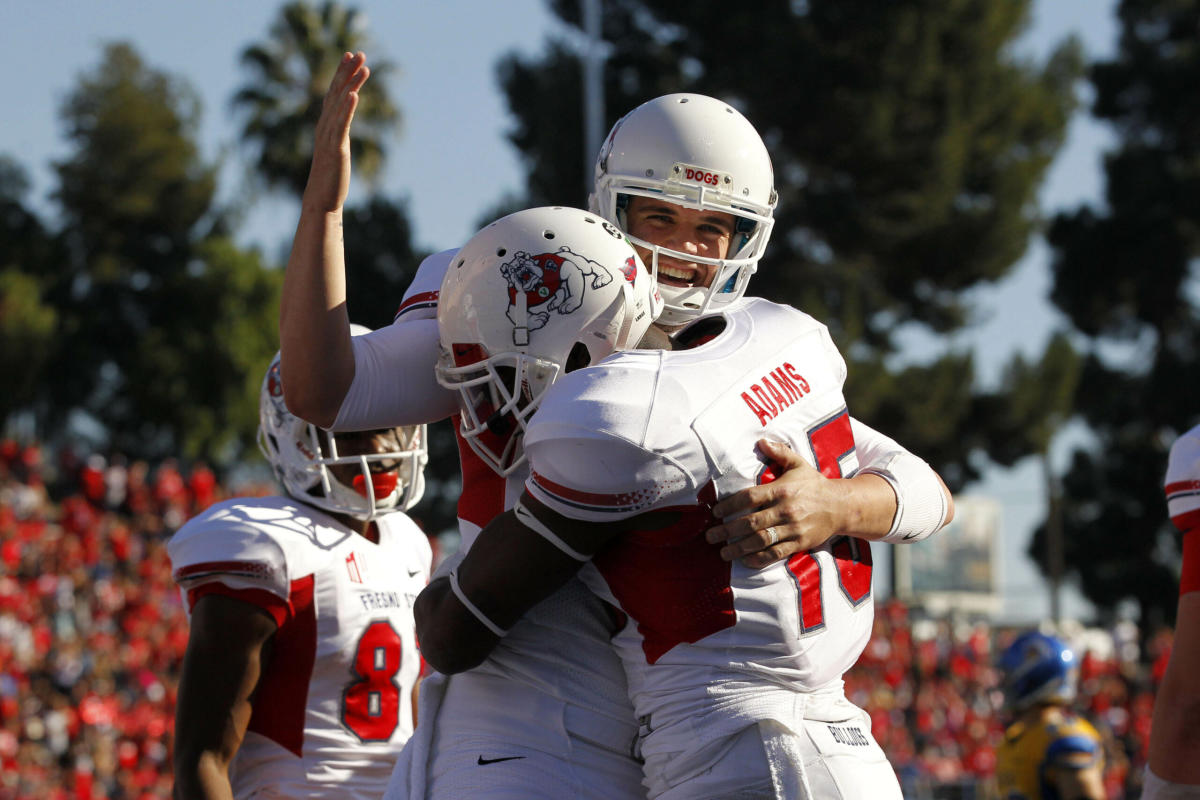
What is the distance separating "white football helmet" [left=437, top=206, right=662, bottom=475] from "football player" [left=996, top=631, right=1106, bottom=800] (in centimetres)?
383

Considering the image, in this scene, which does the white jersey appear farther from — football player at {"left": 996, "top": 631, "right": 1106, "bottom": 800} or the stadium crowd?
the stadium crowd

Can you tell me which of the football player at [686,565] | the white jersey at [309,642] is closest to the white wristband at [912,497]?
the football player at [686,565]

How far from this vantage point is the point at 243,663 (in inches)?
141

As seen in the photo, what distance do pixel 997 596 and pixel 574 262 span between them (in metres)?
39.9

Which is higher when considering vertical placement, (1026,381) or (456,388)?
(456,388)

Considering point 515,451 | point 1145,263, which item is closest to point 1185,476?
point 515,451

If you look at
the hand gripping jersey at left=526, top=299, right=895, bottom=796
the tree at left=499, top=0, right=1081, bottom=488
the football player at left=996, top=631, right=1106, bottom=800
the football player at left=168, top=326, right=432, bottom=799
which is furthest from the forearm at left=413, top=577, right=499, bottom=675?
the tree at left=499, top=0, right=1081, bottom=488

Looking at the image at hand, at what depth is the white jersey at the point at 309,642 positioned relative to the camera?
12.0ft

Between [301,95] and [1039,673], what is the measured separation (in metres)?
25.4

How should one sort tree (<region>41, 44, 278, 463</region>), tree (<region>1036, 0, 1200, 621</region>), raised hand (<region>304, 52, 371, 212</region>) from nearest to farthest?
raised hand (<region>304, 52, 371, 212</region>), tree (<region>1036, 0, 1200, 621</region>), tree (<region>41, 44, 278, 463</region>)

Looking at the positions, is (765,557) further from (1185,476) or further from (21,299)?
(21,299)

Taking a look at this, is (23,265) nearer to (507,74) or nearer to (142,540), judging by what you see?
(507,74)

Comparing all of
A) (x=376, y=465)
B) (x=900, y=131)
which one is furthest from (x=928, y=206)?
(x=376, y=465)

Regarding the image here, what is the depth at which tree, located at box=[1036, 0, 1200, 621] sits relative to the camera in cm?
2917
